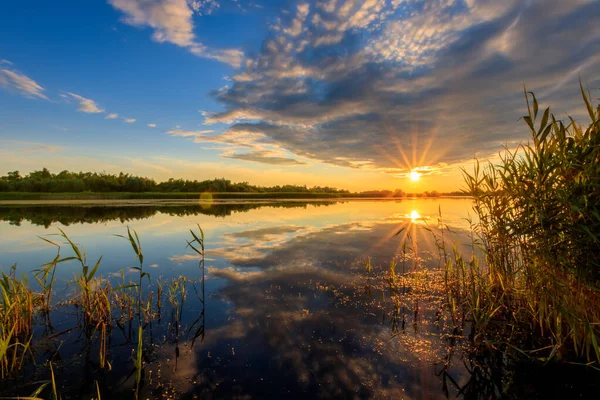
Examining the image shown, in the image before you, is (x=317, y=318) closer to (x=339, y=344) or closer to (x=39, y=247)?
(x=339, y=344)

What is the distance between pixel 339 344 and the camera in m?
4.84

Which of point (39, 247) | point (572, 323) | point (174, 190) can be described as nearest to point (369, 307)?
point (572, 323)

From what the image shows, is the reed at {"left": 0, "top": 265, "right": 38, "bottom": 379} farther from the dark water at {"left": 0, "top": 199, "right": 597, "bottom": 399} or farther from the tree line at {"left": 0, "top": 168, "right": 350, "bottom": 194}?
the tree line at {"left": 0, "top": 168, "right": 350, "bottom": 194}

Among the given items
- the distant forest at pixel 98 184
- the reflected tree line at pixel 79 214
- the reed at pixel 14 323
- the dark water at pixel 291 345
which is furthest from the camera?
the distant forest at pixel 98 184

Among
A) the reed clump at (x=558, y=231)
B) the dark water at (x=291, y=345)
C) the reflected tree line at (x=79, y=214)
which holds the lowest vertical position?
the dark water at (x=291, y=345)

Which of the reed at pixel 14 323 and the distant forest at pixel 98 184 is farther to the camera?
the distant forest at pixel 98 184

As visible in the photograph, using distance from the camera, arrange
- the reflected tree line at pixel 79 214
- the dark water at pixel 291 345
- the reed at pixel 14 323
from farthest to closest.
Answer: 1. the reflected tree line at pixel 79 214
2. the reed at pixel 14 323
3. the dark water at pixel 291 345

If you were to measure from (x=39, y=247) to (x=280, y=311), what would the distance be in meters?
12.4

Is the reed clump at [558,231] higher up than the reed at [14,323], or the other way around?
the reed clump at [558,231]

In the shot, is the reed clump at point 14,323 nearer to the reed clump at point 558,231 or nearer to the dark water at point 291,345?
the dark water at point 291,345

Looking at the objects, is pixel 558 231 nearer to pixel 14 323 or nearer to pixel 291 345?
pixel 291 345

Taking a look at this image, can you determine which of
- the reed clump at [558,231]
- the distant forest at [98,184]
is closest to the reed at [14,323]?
the reed clump at [558,231]

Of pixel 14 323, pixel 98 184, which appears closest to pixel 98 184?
pixel 98 184

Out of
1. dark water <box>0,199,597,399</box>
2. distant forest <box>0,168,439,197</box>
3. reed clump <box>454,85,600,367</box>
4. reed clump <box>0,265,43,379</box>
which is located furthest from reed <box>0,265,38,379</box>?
distant forest <box>0,168,439,197</box>
